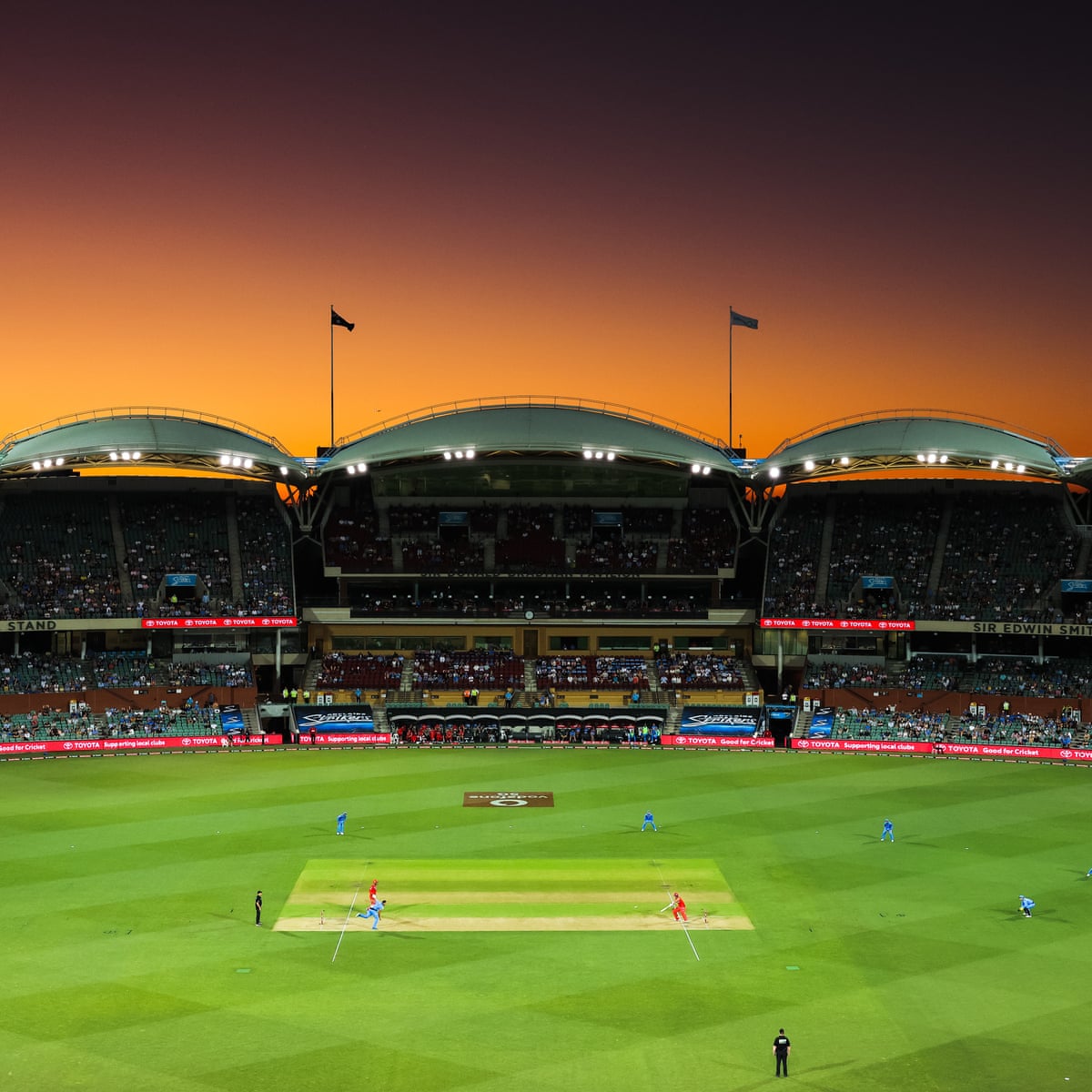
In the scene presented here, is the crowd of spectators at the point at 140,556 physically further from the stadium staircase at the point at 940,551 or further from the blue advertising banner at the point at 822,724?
the stadium staircase at the point at 940,551

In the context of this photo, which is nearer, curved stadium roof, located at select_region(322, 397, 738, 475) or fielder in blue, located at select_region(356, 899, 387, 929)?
fielder in blue, located at select_region(356, 899, 387, 929)

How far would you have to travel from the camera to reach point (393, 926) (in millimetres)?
Answer: 33219

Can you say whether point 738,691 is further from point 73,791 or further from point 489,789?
point 73,791

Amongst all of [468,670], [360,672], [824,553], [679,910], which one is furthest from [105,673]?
[679,910]

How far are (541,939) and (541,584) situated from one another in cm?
5099

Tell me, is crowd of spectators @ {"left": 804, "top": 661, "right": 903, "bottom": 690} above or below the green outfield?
above

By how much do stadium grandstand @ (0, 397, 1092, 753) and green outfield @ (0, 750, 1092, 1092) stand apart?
1679cm

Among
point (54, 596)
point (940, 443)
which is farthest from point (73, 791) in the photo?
point (940, 443)

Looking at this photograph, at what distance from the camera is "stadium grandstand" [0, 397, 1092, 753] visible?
233 feet

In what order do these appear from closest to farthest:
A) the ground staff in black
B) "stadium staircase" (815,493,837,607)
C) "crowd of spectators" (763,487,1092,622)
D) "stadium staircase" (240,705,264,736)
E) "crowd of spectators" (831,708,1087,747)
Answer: the ground staff in black, "crowd of spectators" (831,708,1087,747), "stadium staircase" (240,705,264,736), "crowd of spectators" (763,487,1092,622), "stadium staircase" (815,493,837,607)

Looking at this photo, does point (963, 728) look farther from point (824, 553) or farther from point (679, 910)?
point (679, 910)

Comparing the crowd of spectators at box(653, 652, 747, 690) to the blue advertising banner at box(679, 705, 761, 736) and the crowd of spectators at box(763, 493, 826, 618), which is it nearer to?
the blue advertising banner at box(679, 705, 761, 736)

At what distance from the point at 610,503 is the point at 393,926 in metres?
55.2

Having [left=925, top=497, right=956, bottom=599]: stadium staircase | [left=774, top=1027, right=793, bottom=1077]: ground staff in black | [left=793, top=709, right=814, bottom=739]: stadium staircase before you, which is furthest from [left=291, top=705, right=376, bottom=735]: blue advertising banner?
[left=774, top=1027, right=793, bottom=1077]: ground staff in black
